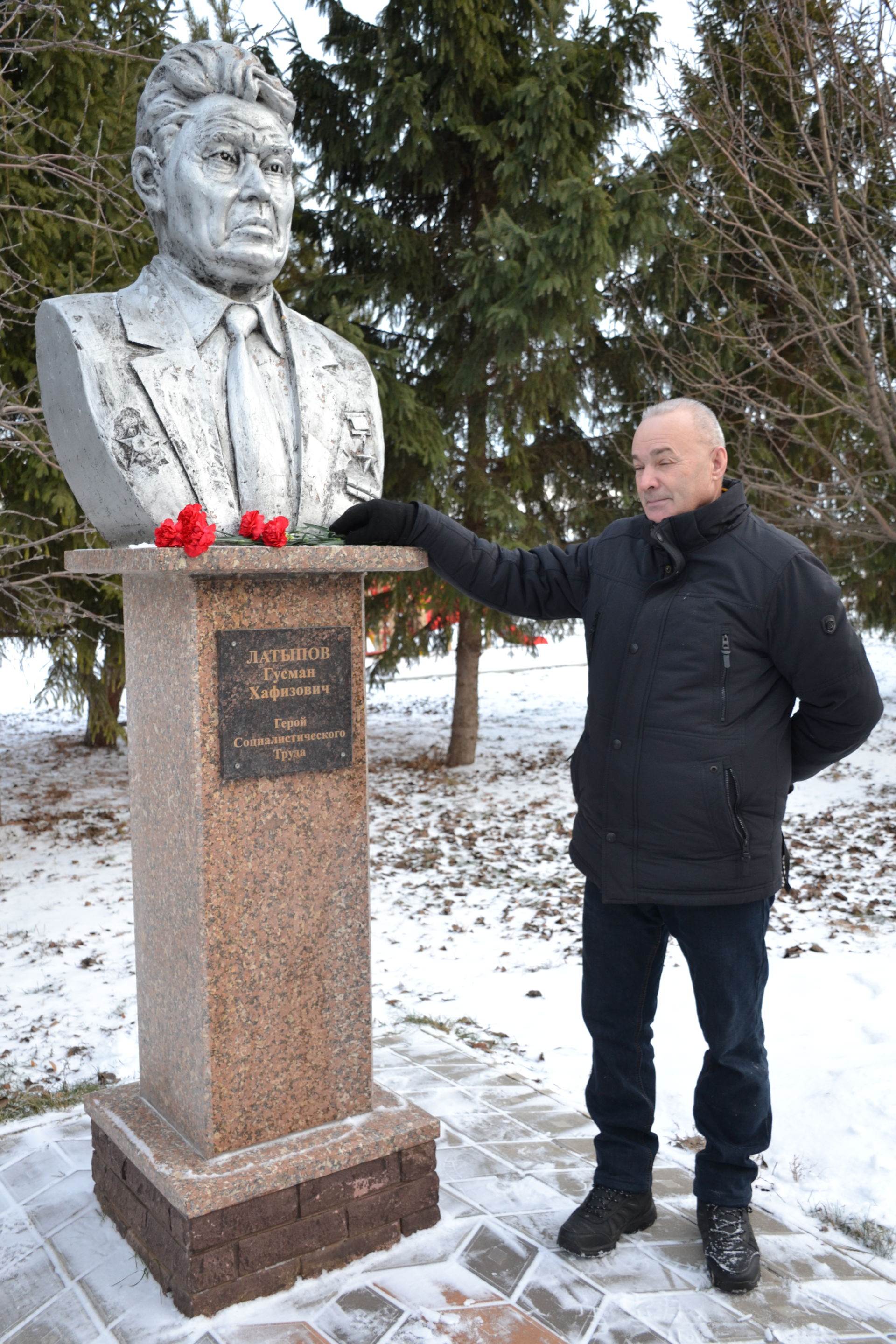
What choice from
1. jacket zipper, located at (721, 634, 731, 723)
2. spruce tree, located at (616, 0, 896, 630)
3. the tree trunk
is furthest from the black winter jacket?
the tree trunk

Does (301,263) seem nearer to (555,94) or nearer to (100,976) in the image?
(555,94)

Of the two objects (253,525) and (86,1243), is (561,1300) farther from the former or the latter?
(253,525)

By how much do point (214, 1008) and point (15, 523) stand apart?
5.05m

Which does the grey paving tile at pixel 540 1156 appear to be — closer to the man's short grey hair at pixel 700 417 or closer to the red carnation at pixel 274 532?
the red carnation at pixel 274 532

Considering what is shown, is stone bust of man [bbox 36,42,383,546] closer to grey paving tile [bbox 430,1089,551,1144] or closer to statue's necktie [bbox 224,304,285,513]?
statue's necktie [bbox 224,304,285,513]


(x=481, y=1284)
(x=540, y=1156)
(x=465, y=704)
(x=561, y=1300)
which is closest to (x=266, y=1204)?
(x=481, y=1284)

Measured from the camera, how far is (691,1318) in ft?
8.23

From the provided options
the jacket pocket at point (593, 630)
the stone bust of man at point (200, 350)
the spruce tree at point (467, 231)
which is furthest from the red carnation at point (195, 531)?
the spruce tree at point (467, 231)

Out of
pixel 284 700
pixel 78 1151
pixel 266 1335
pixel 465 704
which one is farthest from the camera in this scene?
pixel 465 704

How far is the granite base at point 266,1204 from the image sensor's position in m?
2.54

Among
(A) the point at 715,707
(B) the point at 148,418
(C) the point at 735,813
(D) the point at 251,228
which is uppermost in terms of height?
(D) the point at 251,228

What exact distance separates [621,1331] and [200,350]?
2.60m

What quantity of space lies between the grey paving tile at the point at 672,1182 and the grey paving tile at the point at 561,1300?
1.60 feet

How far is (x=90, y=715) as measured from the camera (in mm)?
8688
